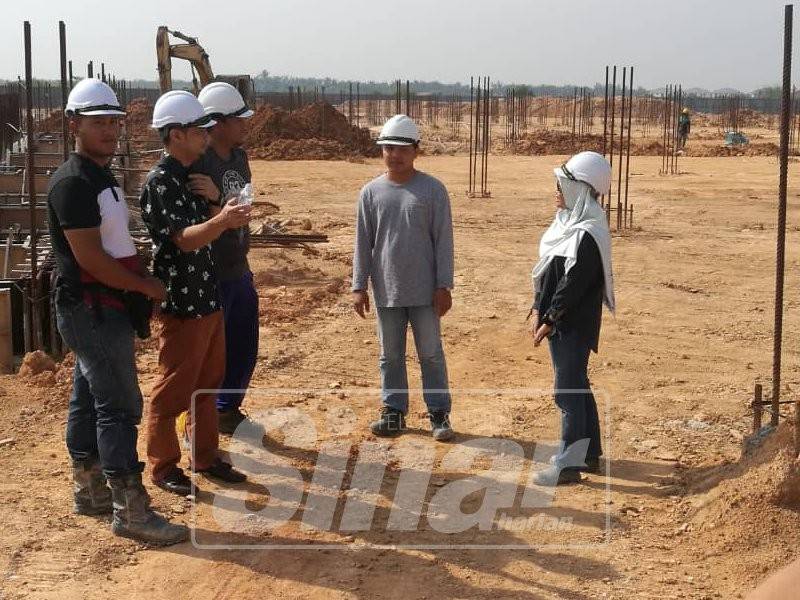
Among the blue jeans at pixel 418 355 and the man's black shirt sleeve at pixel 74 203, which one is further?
the blue jeans at pixel 418 355

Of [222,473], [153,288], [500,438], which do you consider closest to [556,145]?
[500,438]

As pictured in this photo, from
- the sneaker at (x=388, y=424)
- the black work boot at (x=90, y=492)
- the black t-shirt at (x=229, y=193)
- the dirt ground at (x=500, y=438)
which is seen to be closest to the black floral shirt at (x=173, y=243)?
the black t-shirt at (x=229, y=193)

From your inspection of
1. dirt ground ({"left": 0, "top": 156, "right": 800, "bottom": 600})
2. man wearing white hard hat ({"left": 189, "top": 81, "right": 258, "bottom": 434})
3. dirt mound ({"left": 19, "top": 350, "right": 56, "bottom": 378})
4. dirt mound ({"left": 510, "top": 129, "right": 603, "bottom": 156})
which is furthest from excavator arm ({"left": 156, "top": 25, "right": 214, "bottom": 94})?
dirt mound ({"left": 510, "top": 129, "right": 603, "bottom": 156})

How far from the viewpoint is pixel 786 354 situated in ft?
23.5

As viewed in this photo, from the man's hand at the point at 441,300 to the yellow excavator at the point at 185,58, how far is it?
9511mm

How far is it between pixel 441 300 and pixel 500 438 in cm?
84

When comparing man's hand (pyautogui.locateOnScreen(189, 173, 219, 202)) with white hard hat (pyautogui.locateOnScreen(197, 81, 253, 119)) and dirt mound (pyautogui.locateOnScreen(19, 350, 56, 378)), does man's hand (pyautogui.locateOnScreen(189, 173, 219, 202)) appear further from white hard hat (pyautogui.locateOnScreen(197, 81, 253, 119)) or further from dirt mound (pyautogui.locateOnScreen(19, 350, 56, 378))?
dirt mound (pyautogui.locateOnScreen(19, 350, 56, 378))

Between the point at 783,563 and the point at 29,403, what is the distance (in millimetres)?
4350

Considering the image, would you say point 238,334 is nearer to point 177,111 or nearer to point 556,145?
point 177,111

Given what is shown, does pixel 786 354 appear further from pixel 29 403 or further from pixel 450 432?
pixel 29 403

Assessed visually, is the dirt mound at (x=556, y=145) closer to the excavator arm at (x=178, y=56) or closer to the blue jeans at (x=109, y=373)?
the excavator arm at (x=178, y=56)

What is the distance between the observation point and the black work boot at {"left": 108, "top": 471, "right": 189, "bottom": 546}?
406 cm

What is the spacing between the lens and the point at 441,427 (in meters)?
5.32

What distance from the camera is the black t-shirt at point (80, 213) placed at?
381 cm
